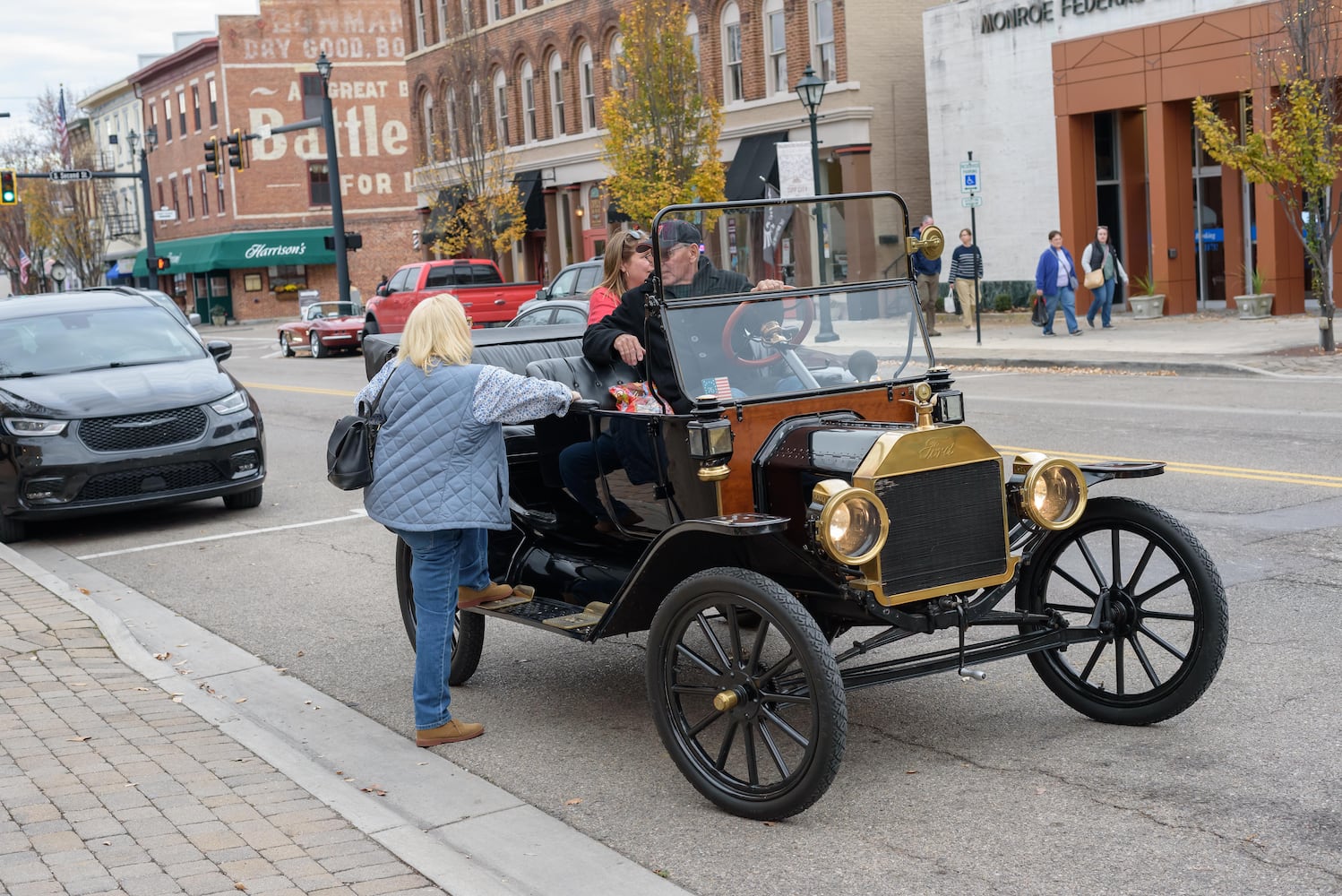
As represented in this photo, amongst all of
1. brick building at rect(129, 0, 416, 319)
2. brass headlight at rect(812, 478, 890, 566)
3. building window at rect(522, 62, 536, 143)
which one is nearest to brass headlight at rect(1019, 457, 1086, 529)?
brass headlight at rect(812, 478, 890, 566)

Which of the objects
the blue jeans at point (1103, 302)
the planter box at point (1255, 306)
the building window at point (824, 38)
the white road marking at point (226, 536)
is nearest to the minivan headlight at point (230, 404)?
the white road marking at point (226, 536)

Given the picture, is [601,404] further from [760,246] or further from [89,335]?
[89,335]

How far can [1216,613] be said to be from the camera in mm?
5020

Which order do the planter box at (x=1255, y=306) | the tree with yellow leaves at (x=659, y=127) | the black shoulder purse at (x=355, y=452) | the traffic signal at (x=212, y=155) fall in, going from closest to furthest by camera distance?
the black shoulder purse at (x=355, y=452)
the planter box at (x=1255, y=306)
the tree with yellow leaves at (x=659, y=127)
the traffic signal at (x=212, y=155)

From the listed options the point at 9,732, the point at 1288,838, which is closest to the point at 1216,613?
the point at 1288,838

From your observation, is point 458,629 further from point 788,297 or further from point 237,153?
point 237,153

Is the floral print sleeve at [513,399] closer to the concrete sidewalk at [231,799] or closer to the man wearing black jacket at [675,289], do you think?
the man wearing black jacket at [675,289]

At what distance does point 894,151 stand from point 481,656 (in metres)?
28.4

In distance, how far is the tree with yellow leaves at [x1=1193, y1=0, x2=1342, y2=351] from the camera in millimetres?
18906

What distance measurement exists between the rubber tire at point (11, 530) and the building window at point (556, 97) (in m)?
33.7

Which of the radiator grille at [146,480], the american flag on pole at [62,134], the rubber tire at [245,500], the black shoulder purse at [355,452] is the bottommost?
the rubber tire at [245,500]

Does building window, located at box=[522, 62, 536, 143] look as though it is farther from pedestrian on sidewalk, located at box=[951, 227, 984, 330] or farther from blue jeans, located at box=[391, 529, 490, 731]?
blue jeans, located at box=[391, 529, 490, 731]

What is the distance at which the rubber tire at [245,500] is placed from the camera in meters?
12.1

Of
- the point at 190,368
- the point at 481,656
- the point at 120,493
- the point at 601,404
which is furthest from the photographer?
the point at 190,368
